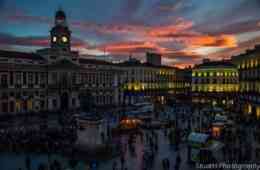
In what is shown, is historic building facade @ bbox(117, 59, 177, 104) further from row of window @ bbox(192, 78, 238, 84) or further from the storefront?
the storefront

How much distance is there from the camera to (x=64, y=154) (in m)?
23.8

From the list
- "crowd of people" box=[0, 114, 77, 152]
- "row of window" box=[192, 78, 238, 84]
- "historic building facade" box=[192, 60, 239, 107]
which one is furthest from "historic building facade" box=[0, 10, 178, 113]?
"row of window" box=[192, 78, 238, 84]

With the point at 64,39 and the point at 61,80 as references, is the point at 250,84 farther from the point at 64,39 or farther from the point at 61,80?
the point at 64,39

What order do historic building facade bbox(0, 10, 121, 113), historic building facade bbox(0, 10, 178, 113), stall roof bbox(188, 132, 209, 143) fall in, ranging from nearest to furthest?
stall roof bbox(188, 132, 209, 143) → historic building facade bbox(0, 10, 121, 113) → historic building facade bbox(0, 10, 178, 113)

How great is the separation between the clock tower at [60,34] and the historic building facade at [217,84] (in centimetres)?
4424

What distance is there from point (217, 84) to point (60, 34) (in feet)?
163

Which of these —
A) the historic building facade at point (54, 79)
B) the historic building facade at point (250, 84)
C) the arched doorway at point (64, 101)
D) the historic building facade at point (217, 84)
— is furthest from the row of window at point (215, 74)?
the arched doorway at point (64, 101)

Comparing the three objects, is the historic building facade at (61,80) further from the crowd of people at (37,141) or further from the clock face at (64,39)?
the crowd of people at (37,141)

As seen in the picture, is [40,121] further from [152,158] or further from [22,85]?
[152,158]

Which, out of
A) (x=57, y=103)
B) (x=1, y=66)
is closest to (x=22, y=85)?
(x=1, y=66)

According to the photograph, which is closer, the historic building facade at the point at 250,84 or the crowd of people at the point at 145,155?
the crowd of people at the point at 145,155

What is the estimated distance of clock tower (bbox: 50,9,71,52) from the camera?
57.0 m

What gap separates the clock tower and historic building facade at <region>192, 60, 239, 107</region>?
145 feet

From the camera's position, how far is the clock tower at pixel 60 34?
187ft
